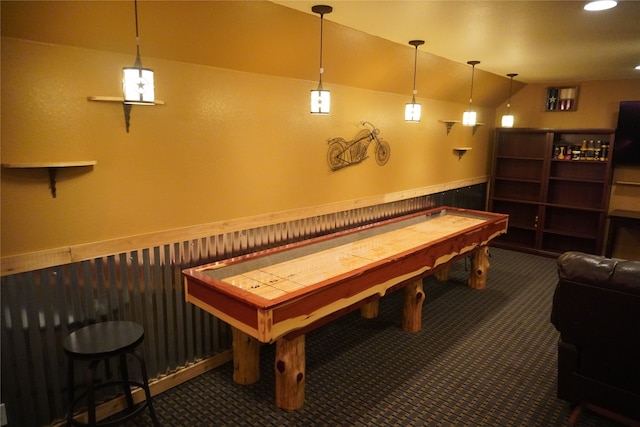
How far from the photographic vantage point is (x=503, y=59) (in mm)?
4215

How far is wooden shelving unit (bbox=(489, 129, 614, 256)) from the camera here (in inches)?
222

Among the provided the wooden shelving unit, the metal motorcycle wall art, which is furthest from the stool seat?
the wooden shelving unit

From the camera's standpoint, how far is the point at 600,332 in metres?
2.31

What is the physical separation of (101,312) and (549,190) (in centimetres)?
594

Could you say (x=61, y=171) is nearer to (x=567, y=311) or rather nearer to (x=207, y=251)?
(x=207, y=251)

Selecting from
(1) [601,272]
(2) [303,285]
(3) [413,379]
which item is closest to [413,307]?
(3) [413,379]

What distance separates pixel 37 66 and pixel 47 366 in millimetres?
1555

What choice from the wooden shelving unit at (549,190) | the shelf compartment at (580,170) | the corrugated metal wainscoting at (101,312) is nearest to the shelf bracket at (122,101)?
the corrugated metal wainscoting at (101,312)

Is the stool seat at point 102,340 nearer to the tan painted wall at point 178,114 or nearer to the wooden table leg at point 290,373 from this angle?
the tan painted wall at point 178,114

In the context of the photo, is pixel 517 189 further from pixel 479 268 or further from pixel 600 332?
pixel 600 332

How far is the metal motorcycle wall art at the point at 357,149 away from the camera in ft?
12.6

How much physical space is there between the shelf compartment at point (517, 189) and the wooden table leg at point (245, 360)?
195 inches

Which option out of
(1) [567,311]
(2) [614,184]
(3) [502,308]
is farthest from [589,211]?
(1) [567,311]

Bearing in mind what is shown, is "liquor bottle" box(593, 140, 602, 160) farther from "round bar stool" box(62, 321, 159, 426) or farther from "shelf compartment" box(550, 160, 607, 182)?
"round bar stool" box(62, 321, 159, 426)
